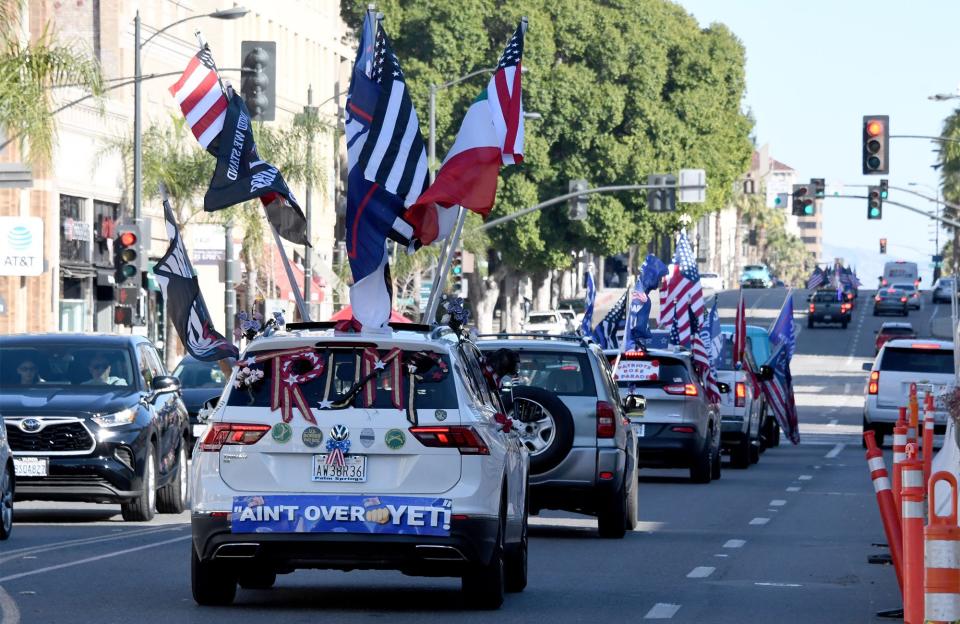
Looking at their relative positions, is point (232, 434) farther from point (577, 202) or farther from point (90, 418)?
point (577, 202)

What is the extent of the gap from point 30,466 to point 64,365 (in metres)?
1.47

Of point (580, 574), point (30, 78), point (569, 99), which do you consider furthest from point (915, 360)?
point (569, 99)

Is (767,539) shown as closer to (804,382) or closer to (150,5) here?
(150,5)

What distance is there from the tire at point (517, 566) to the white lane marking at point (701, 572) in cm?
181

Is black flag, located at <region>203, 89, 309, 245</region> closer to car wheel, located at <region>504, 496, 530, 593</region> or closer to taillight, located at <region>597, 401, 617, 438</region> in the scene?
car wheel, located at <region>504, 496, 530, 593</region>

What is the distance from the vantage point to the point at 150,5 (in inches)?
2202

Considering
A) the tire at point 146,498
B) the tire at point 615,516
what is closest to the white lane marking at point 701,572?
the tire at point 615,516

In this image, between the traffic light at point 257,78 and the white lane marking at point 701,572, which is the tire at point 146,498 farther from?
the traffic light at point 257,78

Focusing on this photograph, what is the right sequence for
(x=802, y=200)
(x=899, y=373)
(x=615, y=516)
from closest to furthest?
1. (x=615, y=516)
2. (x=899, y=373)
3. (x=802, y=200)

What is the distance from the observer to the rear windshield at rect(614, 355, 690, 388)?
2575cm

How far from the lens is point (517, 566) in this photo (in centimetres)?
1355

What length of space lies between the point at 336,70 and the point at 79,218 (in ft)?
98.3

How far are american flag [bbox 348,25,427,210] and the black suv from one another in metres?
5.20

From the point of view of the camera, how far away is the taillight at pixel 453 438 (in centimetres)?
1182
